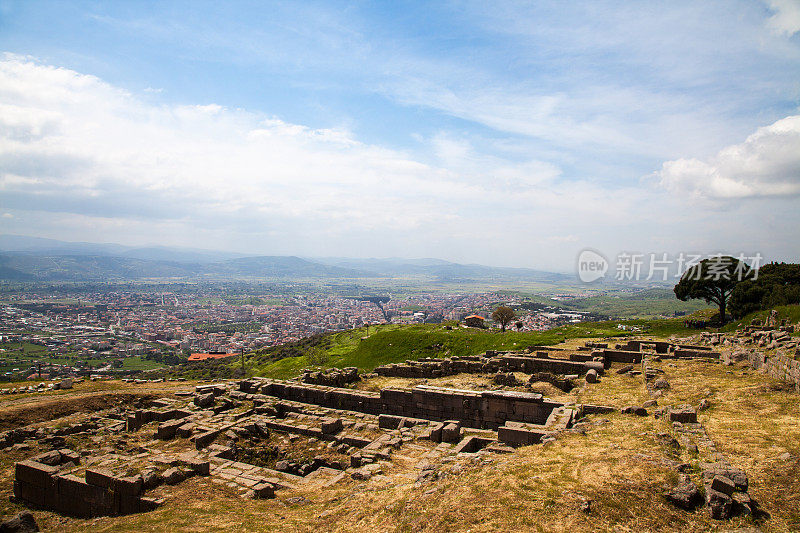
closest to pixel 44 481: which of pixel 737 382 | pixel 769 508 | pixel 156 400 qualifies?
pixel 156 400

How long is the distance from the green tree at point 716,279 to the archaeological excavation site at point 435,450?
68.0 ft

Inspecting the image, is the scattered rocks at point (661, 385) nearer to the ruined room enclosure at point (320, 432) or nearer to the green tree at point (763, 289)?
the ruined room enclosure at point (320, 432)

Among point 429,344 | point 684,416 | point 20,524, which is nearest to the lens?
point 20,524

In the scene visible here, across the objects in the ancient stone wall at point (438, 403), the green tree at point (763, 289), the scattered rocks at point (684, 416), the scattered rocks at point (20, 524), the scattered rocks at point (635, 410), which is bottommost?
the scattered rocks at point (20, 524)

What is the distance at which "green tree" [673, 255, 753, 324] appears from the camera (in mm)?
42094

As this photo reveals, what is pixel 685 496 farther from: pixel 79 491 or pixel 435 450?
pixel 79 491

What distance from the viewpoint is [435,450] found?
560 inches

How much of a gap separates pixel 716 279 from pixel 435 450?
41.0 metres

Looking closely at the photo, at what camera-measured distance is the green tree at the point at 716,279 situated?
138 ft

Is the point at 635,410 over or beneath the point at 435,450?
over

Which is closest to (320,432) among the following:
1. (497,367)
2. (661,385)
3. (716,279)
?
(497,367)

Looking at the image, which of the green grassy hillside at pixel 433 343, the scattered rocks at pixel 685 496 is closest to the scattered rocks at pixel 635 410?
the scattered rocks at pixel 685 496

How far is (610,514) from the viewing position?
7.38 metres

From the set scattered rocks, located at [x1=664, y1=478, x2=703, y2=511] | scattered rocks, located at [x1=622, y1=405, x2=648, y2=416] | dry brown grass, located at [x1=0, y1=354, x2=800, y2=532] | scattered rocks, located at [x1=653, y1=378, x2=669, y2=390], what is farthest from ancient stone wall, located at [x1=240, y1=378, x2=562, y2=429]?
scattered rocks, located at [x1=664, y1=478, x2=703, y2=511]
